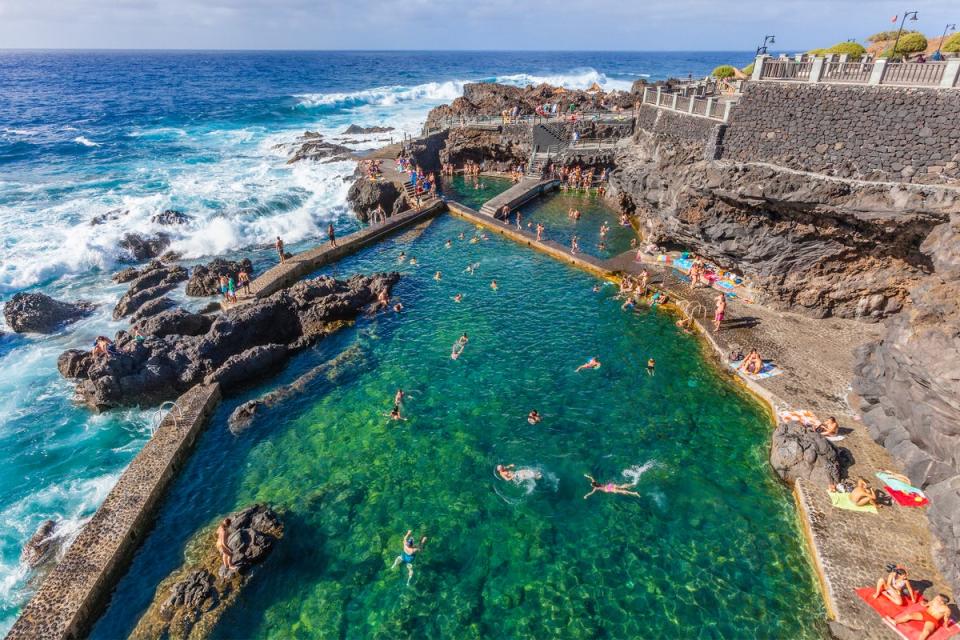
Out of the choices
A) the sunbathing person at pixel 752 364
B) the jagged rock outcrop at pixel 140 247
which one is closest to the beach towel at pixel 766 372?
the sunbathing person at pixel 752 364

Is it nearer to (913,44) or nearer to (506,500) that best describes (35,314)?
(506,500)

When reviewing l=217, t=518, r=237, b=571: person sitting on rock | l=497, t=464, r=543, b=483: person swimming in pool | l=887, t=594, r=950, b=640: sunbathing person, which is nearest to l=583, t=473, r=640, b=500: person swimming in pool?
l=497, t=464, r=543, b=483: person swimming in pool

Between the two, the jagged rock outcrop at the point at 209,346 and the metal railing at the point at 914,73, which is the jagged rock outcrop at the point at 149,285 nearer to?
the jagged rock outcrop at the point at 209,346

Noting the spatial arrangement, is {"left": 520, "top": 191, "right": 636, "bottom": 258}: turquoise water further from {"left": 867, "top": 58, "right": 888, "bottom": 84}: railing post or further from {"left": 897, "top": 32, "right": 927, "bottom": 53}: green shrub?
{"left": 897, "top": 32, "right": 927, "bottom": 53}: green shrub

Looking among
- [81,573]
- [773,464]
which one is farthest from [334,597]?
[773,464]

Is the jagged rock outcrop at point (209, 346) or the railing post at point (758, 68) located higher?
the railing post at point (758, 68)

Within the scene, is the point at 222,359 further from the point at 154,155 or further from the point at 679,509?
the point at 154,155

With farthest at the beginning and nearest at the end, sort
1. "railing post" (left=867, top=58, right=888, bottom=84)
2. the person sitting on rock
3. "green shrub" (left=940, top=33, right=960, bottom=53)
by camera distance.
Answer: "green shrub" (left=940, top=33, right=960, bottom=53), "railing post" (left=867, top=58, right=888, bottom=84), the person sitting on rock
